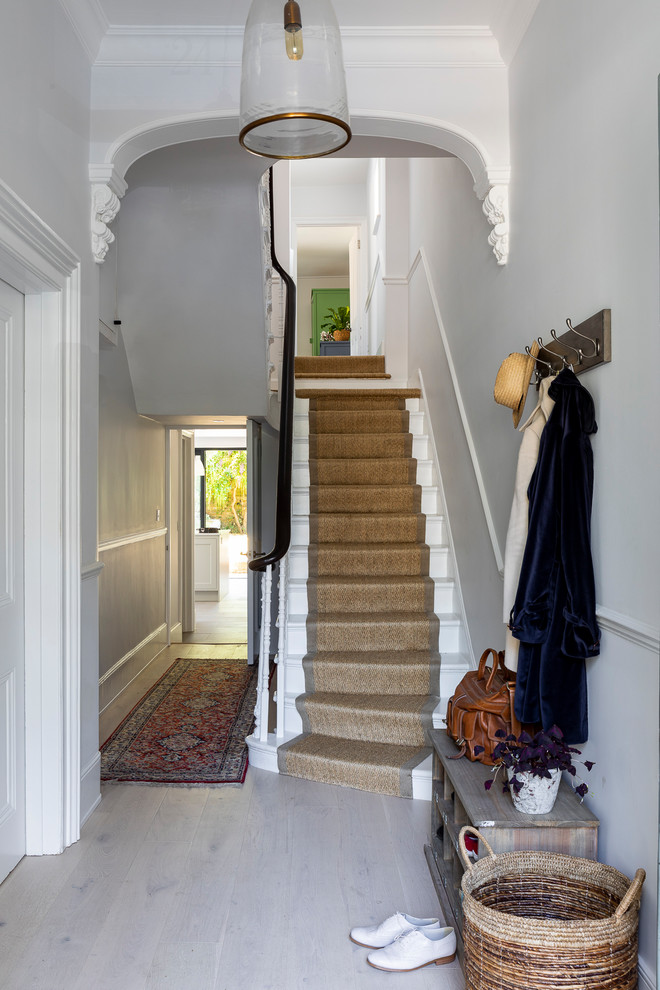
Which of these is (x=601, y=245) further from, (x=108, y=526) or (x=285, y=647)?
(x=108, y=526)

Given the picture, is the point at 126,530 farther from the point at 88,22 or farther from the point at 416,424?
the point at 88,22

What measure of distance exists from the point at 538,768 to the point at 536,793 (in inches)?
3.5

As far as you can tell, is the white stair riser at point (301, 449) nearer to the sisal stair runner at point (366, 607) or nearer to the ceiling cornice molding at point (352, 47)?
the sisal stair runner at point (366, 607)

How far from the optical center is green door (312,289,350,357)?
11.1m

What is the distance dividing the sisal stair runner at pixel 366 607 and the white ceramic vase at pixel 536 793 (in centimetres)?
110

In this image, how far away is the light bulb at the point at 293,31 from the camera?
1.55 meters

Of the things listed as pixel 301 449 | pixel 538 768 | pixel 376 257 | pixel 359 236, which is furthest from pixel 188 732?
pixel 359 236

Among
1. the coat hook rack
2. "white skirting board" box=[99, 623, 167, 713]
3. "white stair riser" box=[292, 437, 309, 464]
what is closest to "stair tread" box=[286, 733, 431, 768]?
"white skirting board" box=[99, 623, 167, 713]

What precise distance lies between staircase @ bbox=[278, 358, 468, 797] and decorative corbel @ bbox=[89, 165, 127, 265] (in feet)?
6.25

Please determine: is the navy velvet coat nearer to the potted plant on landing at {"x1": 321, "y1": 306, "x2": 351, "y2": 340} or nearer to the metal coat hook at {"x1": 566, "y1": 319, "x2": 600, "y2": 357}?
the metal coat hook at {"x1": 566, "y1": 319, "x2": 600, "y2": 357}

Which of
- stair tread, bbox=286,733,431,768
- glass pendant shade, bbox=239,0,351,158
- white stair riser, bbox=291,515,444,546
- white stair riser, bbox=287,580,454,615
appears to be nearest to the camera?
glass pendant shade, bbox=239,0,351,158

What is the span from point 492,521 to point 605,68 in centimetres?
167

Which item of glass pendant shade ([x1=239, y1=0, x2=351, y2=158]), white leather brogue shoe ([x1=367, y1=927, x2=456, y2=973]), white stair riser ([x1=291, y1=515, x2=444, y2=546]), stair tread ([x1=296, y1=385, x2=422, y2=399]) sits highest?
glass pendant shade ([x1=239, y1=0, x2=351, y2=158])

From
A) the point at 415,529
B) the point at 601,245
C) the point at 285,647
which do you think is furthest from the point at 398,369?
the point at 601,245
